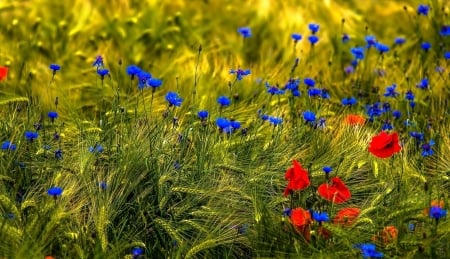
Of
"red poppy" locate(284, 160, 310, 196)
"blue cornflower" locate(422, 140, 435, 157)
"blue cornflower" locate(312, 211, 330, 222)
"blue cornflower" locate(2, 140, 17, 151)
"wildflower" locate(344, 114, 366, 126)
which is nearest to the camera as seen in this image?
"blue cornflower" locate(312, 211, 330, 222)

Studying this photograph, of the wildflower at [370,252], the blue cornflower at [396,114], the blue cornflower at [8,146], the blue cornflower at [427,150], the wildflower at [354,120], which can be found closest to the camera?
the wildflower at [370,252]

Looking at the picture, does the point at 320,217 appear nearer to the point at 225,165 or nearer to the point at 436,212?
the point at 436,212

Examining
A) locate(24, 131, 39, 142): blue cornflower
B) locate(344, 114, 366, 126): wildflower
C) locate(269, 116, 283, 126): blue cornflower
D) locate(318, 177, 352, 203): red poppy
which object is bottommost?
locate(318, 177, 352, 203): red poppy

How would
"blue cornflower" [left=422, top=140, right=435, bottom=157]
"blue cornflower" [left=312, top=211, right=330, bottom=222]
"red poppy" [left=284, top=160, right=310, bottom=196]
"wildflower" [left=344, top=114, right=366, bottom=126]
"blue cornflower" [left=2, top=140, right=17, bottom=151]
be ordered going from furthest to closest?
"wildflower" [left=344, top=114, right=366, bottom=126] → "blue cornflower" [left=422, top=140, right=435, bottom=157] → "blue cornflower" [left=2, top=140, right=17, bottom=151] → "red poppy" [left=284, top=160, right=310, bottom=196] → "blue cornflower" [left=312, top=211, right=330, bottom=222]

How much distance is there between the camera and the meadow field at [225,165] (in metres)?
2.59

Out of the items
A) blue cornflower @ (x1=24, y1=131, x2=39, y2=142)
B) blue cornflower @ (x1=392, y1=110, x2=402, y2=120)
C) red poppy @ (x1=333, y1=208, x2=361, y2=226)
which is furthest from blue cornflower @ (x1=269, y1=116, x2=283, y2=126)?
blue cornflower @ (x1=24, y1=131, x2=39, y2=142)

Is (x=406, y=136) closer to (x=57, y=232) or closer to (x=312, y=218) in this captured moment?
(x=312, y=218)

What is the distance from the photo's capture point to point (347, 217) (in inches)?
105

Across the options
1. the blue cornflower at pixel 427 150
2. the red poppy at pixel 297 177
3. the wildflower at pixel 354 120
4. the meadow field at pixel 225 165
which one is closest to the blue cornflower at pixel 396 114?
the meadow field at pixel 225 165

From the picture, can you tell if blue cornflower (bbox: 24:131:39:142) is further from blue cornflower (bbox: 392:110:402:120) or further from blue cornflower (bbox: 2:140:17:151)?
blue cornflower (bbox: 392:110:402:120)

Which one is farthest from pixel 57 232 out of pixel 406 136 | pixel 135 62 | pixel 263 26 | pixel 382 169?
pixel 263 26

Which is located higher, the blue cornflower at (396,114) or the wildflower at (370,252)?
the blue cornflower at (396,114)

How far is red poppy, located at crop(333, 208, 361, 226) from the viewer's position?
265 centimetres

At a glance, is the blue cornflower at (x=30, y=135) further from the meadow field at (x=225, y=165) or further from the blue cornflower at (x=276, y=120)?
the blue cornflower at (x=276, y=120)
